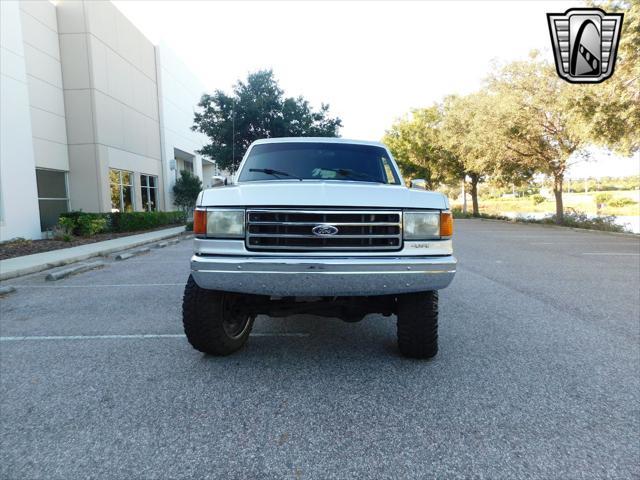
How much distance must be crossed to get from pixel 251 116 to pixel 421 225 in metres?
21.0

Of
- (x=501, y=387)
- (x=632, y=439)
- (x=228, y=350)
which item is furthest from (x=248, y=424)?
(x=632, y=439)

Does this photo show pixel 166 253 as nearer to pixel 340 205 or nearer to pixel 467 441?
pixel 340 205

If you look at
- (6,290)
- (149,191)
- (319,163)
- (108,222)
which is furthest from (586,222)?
(149,191)

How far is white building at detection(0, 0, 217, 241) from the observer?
1341 centimetres

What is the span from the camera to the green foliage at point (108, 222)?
15.3 metres

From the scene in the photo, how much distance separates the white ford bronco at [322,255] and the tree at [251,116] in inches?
800

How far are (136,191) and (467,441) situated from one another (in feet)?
72.2

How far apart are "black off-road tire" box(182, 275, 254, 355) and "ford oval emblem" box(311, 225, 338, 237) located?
1.01 metres

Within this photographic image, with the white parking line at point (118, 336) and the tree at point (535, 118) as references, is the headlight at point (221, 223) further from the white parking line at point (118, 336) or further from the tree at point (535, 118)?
the tree at point (535, 118)

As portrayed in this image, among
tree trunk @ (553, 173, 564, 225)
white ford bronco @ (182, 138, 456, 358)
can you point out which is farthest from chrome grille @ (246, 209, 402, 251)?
tree trunk @ (553, 173, 564, 225)

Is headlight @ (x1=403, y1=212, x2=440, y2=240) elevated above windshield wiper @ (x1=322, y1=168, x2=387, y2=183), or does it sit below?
below

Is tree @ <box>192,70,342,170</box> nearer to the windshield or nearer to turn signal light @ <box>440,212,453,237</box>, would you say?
the windshield

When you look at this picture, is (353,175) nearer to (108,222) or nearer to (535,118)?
(108,222)

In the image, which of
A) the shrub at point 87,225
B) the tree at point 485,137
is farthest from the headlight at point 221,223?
the tree at point 485,137
